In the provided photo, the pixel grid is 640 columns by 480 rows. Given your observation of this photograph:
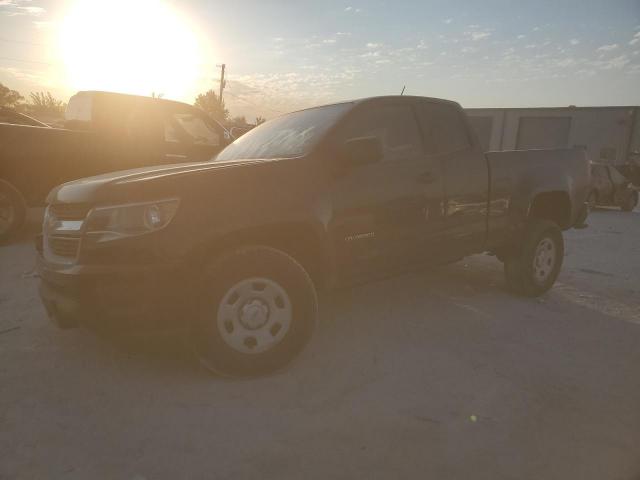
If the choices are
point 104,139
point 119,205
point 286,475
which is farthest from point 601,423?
point 104,139

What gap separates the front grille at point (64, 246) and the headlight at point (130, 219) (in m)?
0.16

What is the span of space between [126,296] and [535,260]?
12.7 ft

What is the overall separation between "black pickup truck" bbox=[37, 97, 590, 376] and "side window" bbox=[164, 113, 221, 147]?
3.11 meters

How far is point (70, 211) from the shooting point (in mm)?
2596

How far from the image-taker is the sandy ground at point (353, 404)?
1985mm

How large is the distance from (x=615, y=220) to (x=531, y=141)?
21.2 metres

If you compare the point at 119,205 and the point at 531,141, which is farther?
the point at 531,141

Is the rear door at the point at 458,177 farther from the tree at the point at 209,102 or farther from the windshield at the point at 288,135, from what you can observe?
the tree at the point at 209,102

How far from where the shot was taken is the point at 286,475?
6.25 feet

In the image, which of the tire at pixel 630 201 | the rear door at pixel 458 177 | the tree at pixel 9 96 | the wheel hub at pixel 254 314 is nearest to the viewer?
the wheel hub at pixel 254 314

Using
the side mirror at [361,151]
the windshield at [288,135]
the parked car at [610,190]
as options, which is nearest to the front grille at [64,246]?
the windshield at [288,135]

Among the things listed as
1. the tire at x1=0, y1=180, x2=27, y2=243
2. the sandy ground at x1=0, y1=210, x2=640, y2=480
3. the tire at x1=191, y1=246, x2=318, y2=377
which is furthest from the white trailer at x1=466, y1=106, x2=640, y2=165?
the tire at x1=191, y1=246, x2=318, y2=377

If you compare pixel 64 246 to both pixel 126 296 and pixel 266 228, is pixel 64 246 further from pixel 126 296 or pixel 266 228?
pixel 266 228

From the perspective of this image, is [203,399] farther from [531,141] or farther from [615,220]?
[531,141]
